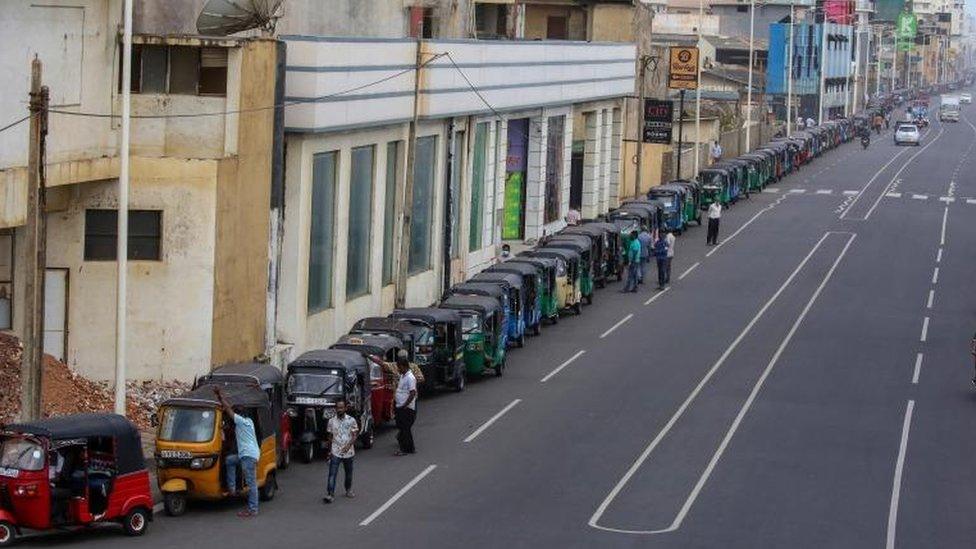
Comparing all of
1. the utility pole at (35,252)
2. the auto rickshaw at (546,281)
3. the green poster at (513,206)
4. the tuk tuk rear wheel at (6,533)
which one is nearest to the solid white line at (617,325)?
the auto rickshaw at (546,281)

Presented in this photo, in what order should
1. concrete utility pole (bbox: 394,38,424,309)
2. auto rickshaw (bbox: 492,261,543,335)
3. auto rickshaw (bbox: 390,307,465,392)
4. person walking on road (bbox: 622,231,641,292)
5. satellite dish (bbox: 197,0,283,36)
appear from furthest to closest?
person walking on road (bbox: 622,231,641,292), concrete utility pole (bbox: 394,38,424,309), auto rickshaw (bbox: 492,261,543,335), satellite dish (bbox: 197,0,283,36), auto rickshaw (bbox: 390,307,465,392)

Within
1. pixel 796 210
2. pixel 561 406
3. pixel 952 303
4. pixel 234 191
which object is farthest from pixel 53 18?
pixel 796 210

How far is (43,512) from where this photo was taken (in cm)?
2452

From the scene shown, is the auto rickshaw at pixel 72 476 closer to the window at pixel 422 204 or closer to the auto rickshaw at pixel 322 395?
the auto rickshaw at pixel 322 395

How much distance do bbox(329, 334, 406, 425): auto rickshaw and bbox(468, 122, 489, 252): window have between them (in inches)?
812

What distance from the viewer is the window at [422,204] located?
50.8 metres

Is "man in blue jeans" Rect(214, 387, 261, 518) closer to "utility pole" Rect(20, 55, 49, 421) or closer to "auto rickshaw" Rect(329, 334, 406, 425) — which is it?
"utility pole" Rect(20, 55, 49, 421)

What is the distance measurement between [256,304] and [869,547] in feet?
53.0

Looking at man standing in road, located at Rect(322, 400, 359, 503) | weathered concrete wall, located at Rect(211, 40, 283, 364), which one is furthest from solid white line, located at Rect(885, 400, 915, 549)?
weathered concrete wall, located at Rect(211, 40, 283, 364)

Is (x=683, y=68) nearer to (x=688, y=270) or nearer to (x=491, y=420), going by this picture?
(x=688, y=270)

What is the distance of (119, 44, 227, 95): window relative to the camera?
3762cm

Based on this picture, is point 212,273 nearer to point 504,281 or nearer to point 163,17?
point 163,17

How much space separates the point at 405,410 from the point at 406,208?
50.4 feet

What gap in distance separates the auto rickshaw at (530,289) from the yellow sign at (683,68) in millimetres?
38519
